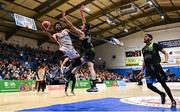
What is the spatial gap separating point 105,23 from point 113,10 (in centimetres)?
495

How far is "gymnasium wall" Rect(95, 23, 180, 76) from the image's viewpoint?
35.1 meters

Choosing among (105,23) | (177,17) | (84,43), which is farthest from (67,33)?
(177,17)

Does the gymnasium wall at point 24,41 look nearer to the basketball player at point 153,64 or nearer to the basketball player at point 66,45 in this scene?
the basketball player at point 66,45

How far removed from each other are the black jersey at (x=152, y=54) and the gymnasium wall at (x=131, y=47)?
101 feet

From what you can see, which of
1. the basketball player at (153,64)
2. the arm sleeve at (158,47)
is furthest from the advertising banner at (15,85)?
the arm sleeve at (158,47)

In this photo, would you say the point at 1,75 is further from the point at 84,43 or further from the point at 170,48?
the point at 170,48

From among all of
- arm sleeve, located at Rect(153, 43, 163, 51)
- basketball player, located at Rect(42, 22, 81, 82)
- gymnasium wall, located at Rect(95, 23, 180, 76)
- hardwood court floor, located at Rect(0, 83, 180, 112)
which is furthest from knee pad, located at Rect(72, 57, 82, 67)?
gymnasium wall, located at Rect(95, 23, 180, 76)

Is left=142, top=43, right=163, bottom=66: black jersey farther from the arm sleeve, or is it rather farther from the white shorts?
the white shorts

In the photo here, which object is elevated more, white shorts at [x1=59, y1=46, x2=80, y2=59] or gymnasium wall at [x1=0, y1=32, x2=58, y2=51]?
gymnasium wall at [x1=0, y1=32, x2=58, y2=51]

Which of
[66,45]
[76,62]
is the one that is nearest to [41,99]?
[76,62]

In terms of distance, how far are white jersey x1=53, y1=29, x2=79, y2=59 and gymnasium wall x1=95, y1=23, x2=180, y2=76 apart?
29348 millimetres

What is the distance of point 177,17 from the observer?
34219 mm

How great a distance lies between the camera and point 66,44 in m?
7.87

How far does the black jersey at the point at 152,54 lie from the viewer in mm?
5457
